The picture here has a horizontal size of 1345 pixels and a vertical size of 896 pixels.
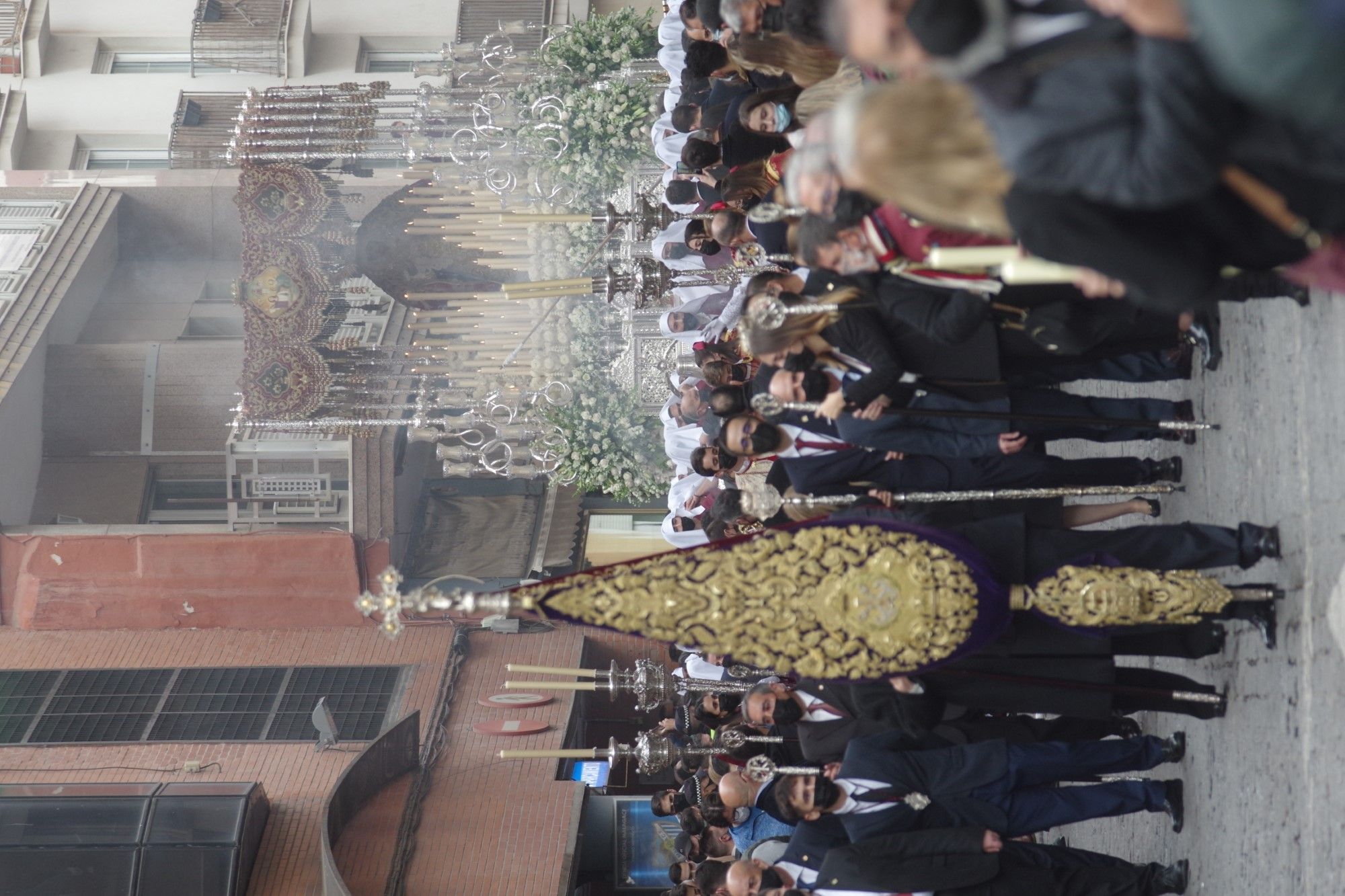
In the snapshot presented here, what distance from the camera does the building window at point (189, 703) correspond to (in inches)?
511

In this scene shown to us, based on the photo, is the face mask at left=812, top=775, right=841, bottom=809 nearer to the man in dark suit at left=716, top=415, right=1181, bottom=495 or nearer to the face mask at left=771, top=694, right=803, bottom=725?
the face mask at left=771, top=694, right=803, bottom=725

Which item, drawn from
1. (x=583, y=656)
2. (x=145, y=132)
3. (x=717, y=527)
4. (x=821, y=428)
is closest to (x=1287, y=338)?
(x=821, y=428)

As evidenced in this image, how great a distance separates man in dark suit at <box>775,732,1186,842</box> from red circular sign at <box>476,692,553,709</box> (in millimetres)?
7023

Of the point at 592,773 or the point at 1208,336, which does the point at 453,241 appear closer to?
the point at 592,773

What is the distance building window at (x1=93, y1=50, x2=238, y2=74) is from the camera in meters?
18.6

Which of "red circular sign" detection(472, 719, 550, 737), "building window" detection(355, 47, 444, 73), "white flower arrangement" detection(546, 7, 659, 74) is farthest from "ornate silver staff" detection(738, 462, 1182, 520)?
"building window" detection(355, 47, 444, 73)

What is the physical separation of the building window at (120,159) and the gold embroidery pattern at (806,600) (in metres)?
15.0

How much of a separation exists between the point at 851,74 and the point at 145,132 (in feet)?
45.4

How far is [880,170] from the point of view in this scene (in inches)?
134

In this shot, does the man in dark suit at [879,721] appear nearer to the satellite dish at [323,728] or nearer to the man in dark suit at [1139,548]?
the man in dark suit at [1139,548]

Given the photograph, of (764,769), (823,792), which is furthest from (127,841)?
(823,792)

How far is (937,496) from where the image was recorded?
6840 mm

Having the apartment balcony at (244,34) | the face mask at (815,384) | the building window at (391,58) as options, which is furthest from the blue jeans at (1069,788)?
the apartment balcony at (244,34)

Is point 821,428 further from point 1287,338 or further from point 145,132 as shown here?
point 145,132
